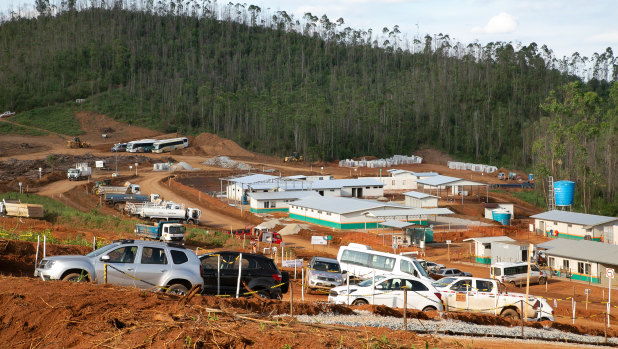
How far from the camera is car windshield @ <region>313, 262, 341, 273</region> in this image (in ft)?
79.8

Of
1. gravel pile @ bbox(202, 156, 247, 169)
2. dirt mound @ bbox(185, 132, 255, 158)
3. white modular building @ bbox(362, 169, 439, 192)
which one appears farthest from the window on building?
dirt mound @ bbox(185, 132, 255, 158)

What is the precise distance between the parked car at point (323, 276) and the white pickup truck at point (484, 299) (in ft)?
14.3

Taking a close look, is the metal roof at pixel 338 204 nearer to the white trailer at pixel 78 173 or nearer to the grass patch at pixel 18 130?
the white trailer at pixel 78 173

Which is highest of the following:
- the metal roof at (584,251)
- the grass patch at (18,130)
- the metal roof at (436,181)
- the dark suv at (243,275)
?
the grass patch at (18,130)

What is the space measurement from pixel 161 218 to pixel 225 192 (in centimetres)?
2142

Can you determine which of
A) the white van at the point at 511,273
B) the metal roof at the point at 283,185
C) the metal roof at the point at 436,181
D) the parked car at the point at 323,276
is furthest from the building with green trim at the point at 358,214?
the parked car at the point at 323,276

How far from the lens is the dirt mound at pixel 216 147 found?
107869mm

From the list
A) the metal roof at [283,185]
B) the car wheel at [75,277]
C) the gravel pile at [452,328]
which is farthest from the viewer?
the metal roof at [283,185]

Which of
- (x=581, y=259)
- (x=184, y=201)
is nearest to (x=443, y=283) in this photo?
(x=581, y=259)

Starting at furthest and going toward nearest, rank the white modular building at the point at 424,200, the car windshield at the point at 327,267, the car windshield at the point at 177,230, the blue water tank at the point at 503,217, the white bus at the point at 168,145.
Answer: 1. the white bus at the point at 168,145
2. the white modular building at the point at 424,200
3. the blue water tank at the point at 503,217
4. the car windshield at the point at 177,230
5. the car windshield at the point at 327,267

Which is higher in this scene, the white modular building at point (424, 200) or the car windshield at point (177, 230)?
the car windshield at point (177, 230)

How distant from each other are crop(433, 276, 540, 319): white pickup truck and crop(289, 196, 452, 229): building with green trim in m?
28.9

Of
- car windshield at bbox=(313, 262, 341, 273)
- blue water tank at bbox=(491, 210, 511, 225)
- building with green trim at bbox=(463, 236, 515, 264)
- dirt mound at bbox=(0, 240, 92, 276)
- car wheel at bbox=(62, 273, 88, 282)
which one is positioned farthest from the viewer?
blue water tank at bbox=(491, 210, 511, 225)

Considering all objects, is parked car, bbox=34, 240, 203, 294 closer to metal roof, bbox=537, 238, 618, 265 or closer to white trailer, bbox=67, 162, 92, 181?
metal roof, bbox=537, 238, 618, 265
